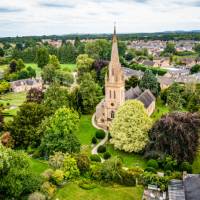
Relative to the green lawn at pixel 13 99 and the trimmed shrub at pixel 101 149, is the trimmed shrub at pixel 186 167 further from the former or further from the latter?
the green lawn at pixel 13 99

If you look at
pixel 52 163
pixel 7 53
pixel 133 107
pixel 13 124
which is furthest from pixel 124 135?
pixel 7 53

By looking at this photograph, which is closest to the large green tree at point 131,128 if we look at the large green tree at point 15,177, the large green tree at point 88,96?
the large green tree at point 15,177

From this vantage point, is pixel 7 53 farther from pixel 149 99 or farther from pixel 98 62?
pixel 149 99

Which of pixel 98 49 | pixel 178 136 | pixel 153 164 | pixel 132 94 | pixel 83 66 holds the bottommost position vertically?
pixel 153 164

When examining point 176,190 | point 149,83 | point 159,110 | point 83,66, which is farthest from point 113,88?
point 83,66

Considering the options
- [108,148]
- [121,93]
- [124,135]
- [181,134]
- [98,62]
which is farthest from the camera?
[98,62]

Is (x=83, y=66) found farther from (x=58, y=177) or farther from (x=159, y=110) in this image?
(x=58, y=177)
